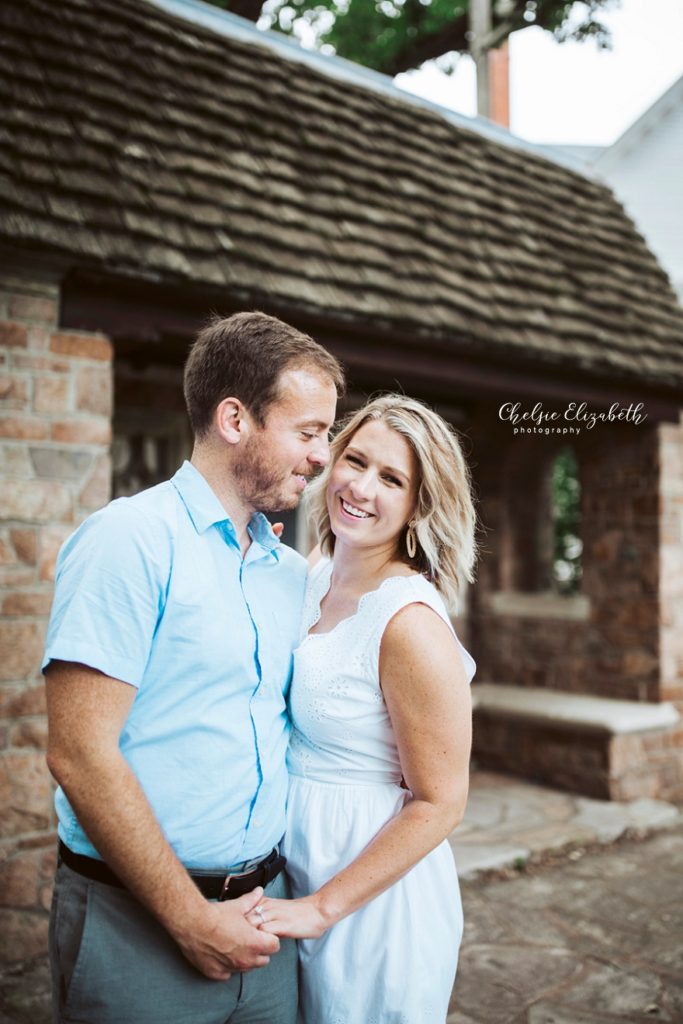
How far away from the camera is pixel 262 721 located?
168 cm

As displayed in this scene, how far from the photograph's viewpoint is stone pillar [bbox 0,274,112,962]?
342 centimetres

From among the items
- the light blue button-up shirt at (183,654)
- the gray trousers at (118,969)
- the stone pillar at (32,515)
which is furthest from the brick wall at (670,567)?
the gray trousers at (118,969)

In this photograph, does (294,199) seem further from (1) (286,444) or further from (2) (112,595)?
(2) (112,595)

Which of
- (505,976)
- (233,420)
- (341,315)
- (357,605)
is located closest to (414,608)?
(357,605)

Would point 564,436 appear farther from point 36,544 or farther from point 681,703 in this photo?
point 36,544

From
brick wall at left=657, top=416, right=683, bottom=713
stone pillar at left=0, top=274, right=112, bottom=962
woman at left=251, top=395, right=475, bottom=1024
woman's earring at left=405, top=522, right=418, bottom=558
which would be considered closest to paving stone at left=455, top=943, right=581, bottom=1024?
woman at left=251, top=395, right=475, bottom=1024

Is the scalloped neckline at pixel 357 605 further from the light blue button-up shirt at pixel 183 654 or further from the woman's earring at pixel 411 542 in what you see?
the light blue button-up shirt at pixel 183 654

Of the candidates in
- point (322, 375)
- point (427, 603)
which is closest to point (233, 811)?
point (427, 603)

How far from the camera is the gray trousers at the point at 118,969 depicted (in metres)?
1.51

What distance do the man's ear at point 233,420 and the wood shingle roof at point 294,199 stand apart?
80.7 inches

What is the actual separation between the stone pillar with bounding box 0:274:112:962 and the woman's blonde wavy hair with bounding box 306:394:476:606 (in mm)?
2019

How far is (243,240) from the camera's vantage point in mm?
4098

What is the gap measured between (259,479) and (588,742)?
4911mm

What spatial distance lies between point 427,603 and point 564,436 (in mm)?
5463
